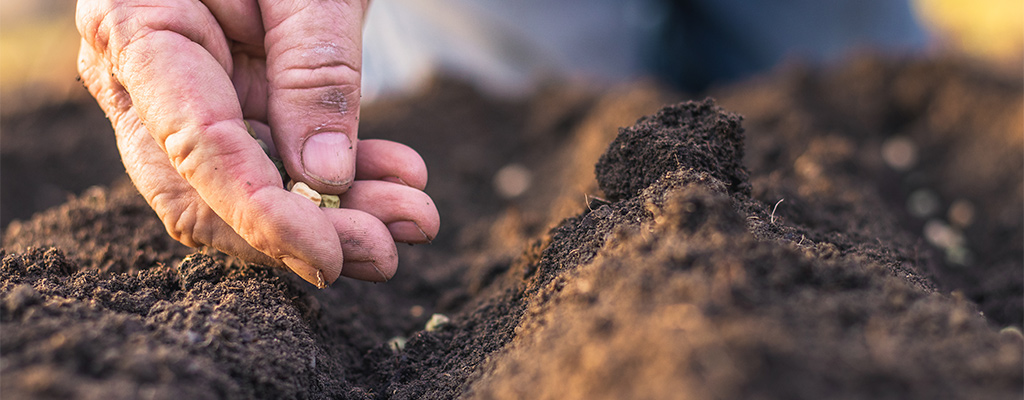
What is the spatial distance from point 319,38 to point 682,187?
97cm

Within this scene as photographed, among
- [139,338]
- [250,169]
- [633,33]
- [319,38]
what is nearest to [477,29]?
[633,33]

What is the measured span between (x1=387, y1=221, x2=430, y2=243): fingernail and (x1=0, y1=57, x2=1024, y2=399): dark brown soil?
0.26 m

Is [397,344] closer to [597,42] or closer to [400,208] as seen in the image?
[400,208]

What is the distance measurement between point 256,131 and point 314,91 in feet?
1.04

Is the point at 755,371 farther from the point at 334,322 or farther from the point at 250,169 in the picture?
the point at 334,322

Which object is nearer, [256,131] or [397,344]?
[397,344]

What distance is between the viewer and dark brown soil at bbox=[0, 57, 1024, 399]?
0.82 metres

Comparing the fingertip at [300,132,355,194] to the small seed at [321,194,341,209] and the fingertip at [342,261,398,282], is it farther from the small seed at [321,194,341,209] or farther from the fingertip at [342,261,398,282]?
the fingertip at [342,261,398,282]

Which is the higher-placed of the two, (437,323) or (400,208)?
(400,208)

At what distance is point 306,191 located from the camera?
1.52 metres

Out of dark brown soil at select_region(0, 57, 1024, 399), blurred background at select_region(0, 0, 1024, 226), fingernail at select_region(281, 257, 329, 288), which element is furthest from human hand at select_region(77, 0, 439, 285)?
blurred background at select_region(0, 0, 1024, 226)

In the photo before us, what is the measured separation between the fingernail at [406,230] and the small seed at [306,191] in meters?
0.20

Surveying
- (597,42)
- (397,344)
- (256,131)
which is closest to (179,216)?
(256,131)

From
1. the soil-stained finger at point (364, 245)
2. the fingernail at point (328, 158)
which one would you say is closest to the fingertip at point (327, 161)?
the fingernail at point (328, 158)
